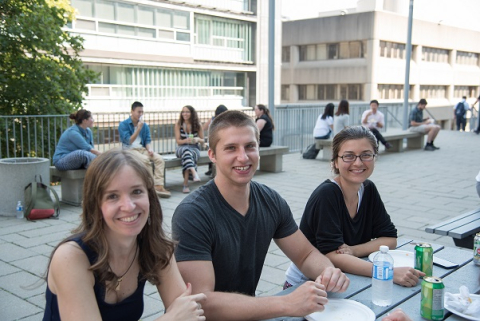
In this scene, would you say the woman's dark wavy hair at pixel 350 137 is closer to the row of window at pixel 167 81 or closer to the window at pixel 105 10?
the row of window at pixel 167 81

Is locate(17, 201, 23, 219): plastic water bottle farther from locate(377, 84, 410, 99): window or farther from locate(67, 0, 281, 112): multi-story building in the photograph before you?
locate(377, 84, 410, 99): window

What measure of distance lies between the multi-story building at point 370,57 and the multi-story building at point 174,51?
14.0 m

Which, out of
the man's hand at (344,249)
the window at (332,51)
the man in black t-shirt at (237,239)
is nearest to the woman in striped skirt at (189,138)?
the man's hand at (344,249)

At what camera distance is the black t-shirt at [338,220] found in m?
2.97

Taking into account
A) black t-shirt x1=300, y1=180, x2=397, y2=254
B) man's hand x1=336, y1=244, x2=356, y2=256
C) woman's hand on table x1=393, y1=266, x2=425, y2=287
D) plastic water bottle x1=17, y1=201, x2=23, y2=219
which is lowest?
plastic water bottle x1=17, y1=201, x2=23, y2=219

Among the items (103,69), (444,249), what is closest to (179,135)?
(444,249)

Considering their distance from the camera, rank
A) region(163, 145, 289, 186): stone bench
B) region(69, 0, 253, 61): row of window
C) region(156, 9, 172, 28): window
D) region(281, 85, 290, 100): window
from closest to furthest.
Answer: region(163, 145, 289, 186): stone bench
region(69, 0, 253, 61): row of window
region(156, 9, 172, 28): window
region(281, 85, 290, 100): window

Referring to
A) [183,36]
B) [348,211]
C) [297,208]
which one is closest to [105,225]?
[348,211]

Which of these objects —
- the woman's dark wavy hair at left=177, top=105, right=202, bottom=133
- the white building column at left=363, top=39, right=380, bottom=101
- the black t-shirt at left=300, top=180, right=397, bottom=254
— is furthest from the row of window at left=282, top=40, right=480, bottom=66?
the black t-shirt at left=300, top=180, right=397, bottom=254

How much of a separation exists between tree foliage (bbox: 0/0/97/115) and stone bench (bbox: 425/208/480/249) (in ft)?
28.5

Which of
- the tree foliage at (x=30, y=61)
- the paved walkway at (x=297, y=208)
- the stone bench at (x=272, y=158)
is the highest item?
the tree foliage at (x=30, y=61)

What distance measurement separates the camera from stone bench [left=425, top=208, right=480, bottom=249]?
433 cm

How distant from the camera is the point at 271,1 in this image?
1131cm

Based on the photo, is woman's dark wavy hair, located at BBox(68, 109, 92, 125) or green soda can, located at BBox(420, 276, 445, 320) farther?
woman's dark wavy hair, located at BBox(68, 109, 92, 125)
